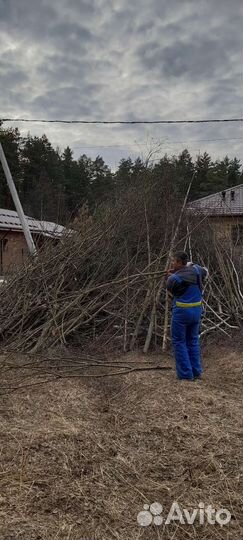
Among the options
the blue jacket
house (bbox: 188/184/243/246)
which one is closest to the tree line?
house (bbox: 188/184/243/246)

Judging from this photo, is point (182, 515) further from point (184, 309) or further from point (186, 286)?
point (186, 286)

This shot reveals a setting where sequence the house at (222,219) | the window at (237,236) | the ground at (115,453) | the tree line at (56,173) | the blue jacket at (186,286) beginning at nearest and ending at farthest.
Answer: the ground at (115,453) < the blue jacket at (186,286) < the house at (222,219) < the window at (237,236) < the tree line at (56,173)

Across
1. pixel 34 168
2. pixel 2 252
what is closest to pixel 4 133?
pixel 34 168

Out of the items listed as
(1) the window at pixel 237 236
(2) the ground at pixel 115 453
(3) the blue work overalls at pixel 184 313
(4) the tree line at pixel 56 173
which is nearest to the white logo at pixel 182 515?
(2) the ground at pixel 115 453

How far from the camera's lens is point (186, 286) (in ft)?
14.9

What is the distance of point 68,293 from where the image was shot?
6652 mm

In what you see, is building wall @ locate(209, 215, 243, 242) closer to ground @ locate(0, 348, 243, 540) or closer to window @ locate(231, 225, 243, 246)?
window @ locate(231, 225, 243, 246)

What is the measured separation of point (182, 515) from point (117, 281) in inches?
139

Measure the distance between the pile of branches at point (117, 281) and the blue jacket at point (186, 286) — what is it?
2.88 feet

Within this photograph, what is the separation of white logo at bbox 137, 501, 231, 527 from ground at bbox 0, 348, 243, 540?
0.09ft

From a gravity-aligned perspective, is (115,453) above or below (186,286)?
below

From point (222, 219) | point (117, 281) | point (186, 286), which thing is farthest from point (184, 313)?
point (222, 219)

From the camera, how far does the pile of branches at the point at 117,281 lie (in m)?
6.29

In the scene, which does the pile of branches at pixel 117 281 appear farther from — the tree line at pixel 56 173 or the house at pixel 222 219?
the tree line at pixel 56 173
